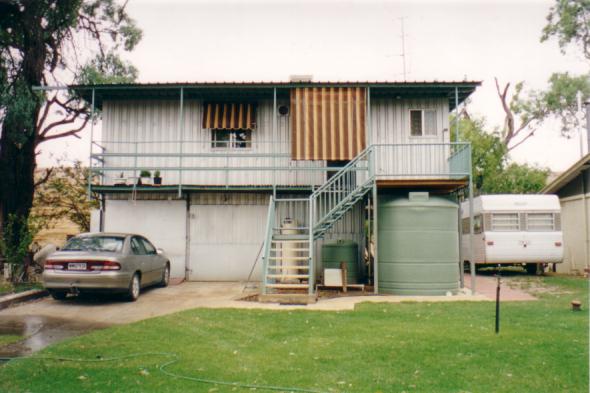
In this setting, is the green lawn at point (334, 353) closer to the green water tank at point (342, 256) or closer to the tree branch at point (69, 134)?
the green water tank at point (342, 256)

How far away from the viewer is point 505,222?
17.2 meters

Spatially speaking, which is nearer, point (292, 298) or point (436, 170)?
point (292, 298)

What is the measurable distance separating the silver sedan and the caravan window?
11.5m

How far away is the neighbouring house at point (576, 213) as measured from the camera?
18922mm

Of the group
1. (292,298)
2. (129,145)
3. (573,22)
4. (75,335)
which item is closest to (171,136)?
(129,145)

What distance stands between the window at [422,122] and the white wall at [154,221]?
7189 millimetres

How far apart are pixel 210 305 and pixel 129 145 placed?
22.9ft

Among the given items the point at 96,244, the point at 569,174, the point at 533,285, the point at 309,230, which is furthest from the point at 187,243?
the point at 569,174

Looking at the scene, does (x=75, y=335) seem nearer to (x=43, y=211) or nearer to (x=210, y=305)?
(x=210, y=305)

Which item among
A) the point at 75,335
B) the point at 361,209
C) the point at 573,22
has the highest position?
the point at 573,22

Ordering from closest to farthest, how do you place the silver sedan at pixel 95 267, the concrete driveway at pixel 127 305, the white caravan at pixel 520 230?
the concrete driveway at pixel 127 305
the silver sedan at pixel 95 267
the white caravan at pixel 520 230

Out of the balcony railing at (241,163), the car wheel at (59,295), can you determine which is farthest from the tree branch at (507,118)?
the car wheel at (59,295)

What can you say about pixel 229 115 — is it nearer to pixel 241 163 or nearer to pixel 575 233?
pixel 241 163

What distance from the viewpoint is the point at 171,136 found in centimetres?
1559
